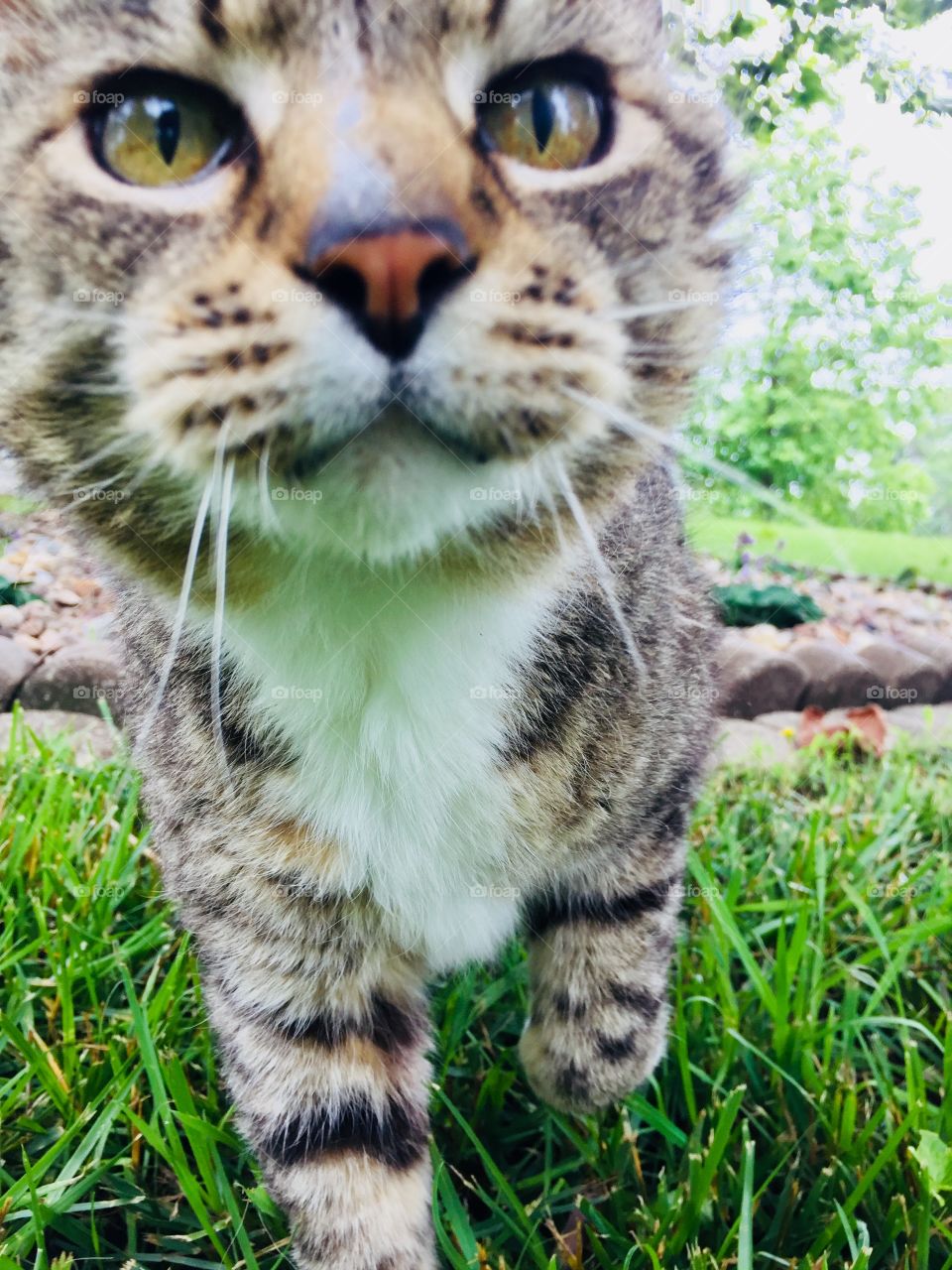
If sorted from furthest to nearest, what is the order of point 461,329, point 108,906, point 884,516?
point 884,516 → point 108,906 → point 461,329

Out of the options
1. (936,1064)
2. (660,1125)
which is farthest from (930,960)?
(660,1125)

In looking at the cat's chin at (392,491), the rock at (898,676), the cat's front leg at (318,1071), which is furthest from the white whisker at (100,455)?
the rock at (898,676)

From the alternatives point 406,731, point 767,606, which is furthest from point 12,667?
point 767,606

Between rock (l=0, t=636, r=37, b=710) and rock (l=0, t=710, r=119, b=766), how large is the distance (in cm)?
5

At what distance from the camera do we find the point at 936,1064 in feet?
4.51

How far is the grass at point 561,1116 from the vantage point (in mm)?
1090

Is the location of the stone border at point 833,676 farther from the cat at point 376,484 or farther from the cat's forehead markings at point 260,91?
the cat's forehead markings at point 260,91

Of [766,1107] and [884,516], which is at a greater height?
[884,516]

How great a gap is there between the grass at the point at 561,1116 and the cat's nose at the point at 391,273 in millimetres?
964

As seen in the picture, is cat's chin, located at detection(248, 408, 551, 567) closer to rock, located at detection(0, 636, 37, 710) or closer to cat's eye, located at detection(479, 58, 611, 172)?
cat's eye, located at detection(479, 58, 611, 172)

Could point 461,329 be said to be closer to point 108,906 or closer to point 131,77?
point 131,77

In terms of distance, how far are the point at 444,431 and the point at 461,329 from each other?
0.07 meters

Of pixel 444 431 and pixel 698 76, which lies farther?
pixel 698 76

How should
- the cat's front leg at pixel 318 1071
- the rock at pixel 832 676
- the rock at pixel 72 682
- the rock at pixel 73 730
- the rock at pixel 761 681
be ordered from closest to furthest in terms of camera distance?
the cat's front leg at pixel 318 1071 < the rock at pixel 73 730 < the rock at pixel 72 682 < the rock at pixel 761 681 < the rock at pixel 832 676
